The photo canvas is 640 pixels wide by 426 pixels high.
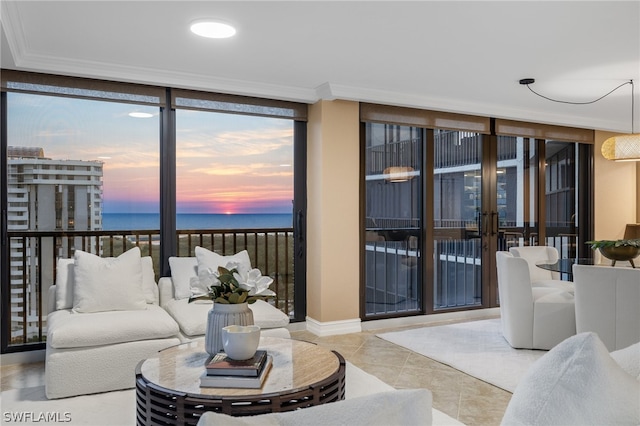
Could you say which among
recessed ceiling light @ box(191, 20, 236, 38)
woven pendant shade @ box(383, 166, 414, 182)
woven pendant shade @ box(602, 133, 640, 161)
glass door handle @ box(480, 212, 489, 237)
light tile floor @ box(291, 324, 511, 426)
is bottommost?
light tile floor @ box(291, 324, 511, 426)

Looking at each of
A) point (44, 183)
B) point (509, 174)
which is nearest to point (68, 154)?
point (44, 183)

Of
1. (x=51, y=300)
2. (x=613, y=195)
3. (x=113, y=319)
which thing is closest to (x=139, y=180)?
(x=51, y=300)

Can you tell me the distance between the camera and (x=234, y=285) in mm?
2592

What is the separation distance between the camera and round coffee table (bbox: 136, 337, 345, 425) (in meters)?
2.08

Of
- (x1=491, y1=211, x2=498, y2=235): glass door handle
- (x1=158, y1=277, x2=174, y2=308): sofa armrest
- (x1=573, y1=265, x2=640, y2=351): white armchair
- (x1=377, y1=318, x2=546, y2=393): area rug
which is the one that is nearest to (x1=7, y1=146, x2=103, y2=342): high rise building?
(x1=158, y1=277, x2=174, y2=308): sofa armrest

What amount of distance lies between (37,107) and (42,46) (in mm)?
697

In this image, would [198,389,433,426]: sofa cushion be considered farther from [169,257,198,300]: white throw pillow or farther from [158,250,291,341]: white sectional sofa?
[169,257,198,300]: white throw pillow

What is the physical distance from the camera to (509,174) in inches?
249

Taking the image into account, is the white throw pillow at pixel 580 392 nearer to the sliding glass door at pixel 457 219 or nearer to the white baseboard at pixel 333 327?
the white baseboard at pixel 333 327

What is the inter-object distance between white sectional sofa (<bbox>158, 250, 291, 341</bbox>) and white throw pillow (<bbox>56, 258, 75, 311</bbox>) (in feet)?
2.34

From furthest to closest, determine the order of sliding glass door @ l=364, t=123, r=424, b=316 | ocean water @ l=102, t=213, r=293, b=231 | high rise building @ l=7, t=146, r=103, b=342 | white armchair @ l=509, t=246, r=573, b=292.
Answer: sliding glass door @ l=364, t=123, r=424, b=316
white armchair @ l=509, t=246, r=573, b=292
ocean water @ l=102, t=213, r=293, b=231
high rise building @ l=7, t=146, r=103, b=342

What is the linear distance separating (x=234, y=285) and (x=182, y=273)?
1.95m

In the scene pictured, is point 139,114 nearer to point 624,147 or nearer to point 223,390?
point 223,390

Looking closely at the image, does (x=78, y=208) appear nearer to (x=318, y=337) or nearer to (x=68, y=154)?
(x=68, y=154)
